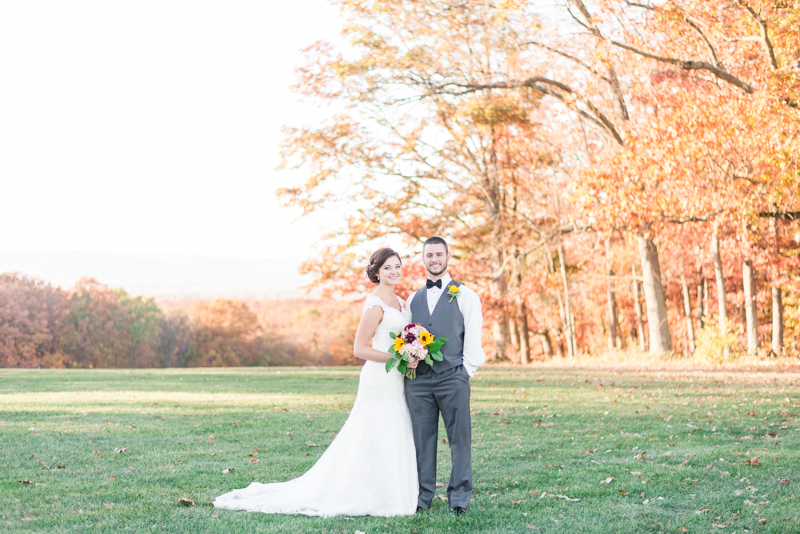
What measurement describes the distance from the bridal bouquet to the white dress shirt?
0.21 meters

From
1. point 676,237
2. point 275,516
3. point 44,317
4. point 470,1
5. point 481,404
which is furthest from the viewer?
point 44,317

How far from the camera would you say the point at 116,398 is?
485 inches

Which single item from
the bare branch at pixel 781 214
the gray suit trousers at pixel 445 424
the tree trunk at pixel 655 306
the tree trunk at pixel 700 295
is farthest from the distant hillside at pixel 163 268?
the gray suit trousers at pixel 445 424

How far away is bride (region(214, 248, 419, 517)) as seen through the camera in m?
5.30

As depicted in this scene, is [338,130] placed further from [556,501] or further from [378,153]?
[556,501]

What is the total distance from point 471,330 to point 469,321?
7 cm

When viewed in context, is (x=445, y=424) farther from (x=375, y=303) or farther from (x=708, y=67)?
(x=708, y=67)

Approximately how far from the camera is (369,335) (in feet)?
17.9

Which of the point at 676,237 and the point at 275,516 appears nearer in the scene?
the point at 275,516

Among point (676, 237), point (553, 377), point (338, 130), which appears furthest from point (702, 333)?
point (338, 130)

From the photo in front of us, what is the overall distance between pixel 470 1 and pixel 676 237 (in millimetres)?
10527

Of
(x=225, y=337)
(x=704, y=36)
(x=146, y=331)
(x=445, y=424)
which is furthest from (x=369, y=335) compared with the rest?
(x=225, y=337)

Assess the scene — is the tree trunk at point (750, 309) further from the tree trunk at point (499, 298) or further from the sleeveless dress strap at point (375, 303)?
the sleeveless dress strap at point (375, 303)

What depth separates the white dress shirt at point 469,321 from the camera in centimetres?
525
